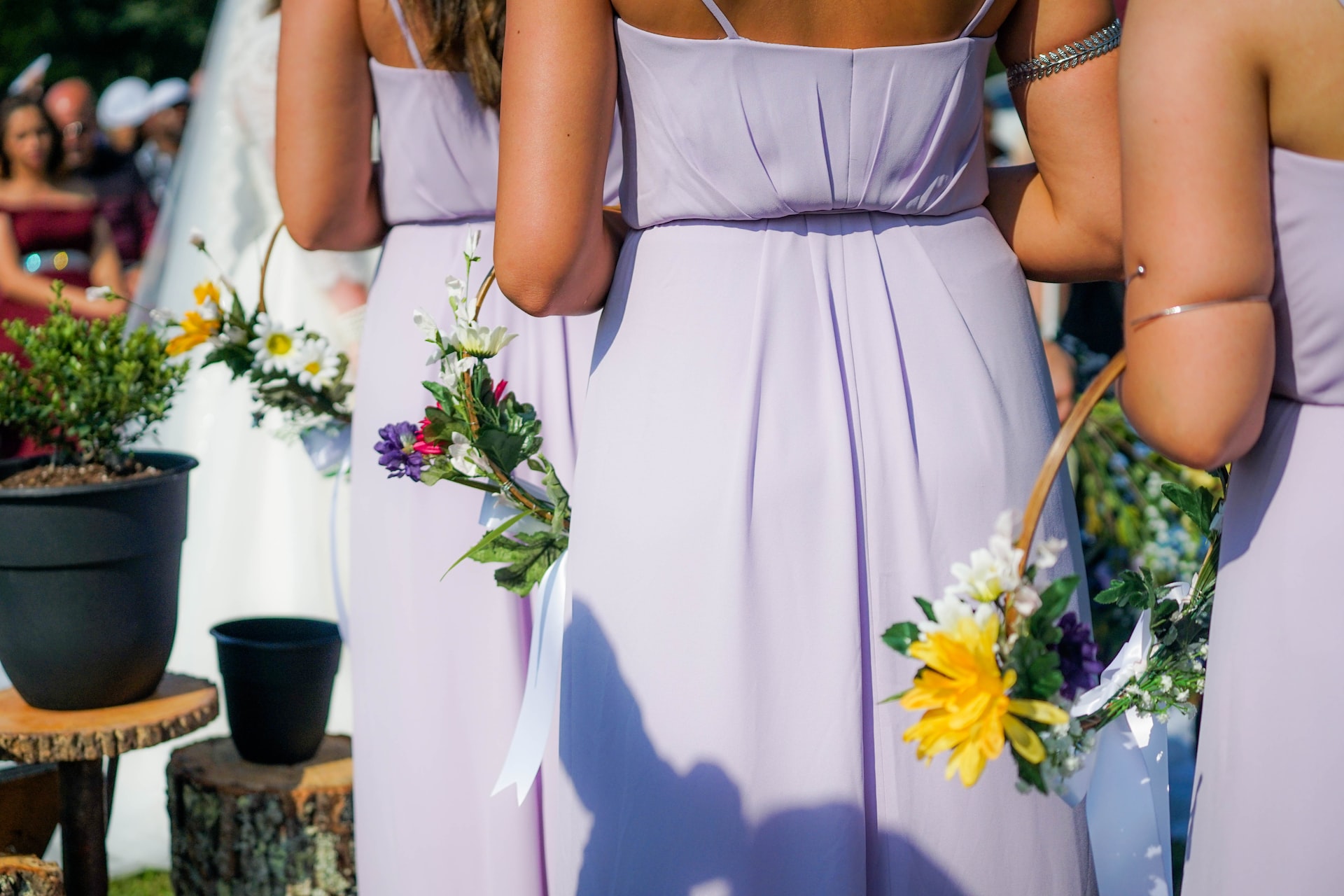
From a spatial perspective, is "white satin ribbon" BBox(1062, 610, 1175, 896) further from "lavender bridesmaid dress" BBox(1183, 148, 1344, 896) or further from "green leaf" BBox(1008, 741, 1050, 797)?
"green leaf" BBox(1008, 741, 1050, 797)

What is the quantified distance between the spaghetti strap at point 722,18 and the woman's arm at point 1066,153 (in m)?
0.41

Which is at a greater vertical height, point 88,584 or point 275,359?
point 275,359

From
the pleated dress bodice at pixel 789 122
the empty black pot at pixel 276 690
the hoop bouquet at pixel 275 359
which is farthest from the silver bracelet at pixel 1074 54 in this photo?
the empty black pot at pixel 276 690

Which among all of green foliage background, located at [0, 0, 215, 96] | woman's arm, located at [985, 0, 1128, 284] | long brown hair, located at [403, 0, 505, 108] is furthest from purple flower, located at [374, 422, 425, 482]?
green foliage background, located at [0, 0, 215, 96]

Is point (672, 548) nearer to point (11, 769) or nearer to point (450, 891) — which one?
point (450, 891)

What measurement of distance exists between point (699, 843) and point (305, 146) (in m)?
1.34

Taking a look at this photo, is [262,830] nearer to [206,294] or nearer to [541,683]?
[206,294]

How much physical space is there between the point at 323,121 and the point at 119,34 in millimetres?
15654

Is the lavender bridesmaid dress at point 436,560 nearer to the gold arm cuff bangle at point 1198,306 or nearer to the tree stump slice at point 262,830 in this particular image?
the tree stump slice at point 262,830

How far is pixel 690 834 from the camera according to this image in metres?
1.55

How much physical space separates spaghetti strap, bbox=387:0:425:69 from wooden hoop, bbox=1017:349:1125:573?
4.34 ft

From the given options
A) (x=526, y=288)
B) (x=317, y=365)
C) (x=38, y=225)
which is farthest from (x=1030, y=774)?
(x=38, y=225)

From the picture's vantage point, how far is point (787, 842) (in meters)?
1.53

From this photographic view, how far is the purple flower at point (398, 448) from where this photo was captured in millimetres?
1859
